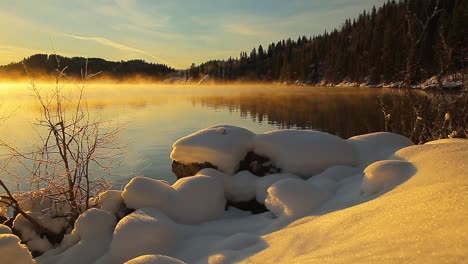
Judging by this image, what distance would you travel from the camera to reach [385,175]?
178 inches

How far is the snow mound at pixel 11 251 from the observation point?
418cm

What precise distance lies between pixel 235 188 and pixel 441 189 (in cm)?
436

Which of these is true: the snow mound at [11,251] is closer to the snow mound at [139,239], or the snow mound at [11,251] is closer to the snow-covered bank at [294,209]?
the snow-covered bank at [294,209]

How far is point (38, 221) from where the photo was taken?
6.03 m

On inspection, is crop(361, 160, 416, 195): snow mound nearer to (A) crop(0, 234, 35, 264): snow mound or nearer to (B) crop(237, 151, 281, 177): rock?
(B) crop(237, 151, 281, 177): rock

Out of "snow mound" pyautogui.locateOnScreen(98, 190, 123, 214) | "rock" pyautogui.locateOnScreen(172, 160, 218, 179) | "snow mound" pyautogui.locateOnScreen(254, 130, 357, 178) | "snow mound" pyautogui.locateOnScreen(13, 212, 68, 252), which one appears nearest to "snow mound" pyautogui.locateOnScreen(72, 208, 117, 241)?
"snow mound" pyautogui.locateOnScreen(98, 190, 123, 214)

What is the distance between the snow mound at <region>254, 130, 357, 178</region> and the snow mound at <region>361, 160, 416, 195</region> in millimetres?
2196

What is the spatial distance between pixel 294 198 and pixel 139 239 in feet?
7.19

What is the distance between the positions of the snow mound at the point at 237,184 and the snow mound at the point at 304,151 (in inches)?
25.8

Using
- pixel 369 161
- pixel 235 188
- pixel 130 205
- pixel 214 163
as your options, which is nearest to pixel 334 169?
pixel 369 161

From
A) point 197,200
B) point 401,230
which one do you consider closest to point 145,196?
point 197,200

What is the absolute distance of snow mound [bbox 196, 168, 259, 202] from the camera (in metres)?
6.72

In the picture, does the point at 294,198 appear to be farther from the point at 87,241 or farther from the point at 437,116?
the point at 437,116

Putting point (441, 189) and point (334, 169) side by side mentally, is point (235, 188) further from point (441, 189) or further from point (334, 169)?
point (441, 189)
